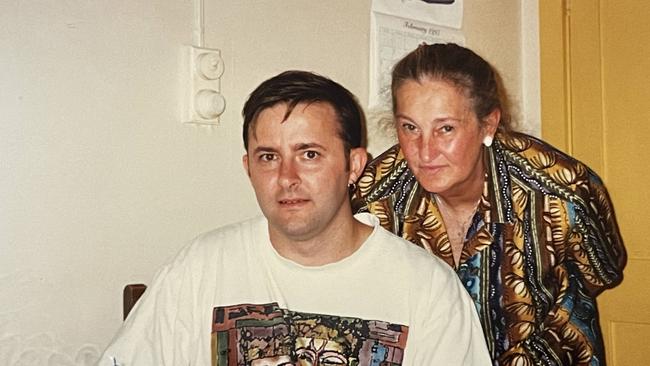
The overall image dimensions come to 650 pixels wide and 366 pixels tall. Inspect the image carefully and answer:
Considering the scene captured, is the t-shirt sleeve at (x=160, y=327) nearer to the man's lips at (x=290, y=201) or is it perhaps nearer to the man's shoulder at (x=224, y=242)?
the man's shoulder at (x=224, y=242)

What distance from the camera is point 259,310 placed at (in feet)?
4.27

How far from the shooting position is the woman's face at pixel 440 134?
149 cm

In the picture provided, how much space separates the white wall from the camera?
1.28 m

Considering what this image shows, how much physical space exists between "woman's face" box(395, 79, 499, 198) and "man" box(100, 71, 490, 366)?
0.60 ft

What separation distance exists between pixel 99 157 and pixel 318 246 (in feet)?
1.36

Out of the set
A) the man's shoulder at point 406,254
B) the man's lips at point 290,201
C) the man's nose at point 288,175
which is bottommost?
the man's shoulder at point 406,254

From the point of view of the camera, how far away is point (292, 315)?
1.30 m

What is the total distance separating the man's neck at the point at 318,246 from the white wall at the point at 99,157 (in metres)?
0.24

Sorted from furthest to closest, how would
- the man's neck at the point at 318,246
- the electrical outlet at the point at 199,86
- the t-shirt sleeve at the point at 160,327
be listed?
the electrical outlet at the point at 199,86 → the man's neck at the point at 318,246 → the t-shirt sleeve at the point at 160,327

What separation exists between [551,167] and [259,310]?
67 cm

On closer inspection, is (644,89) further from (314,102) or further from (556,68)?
(314,102)

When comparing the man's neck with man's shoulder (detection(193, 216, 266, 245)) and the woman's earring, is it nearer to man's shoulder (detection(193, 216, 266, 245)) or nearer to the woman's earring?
man's shoulder (detection(193, 216, 266, 245))

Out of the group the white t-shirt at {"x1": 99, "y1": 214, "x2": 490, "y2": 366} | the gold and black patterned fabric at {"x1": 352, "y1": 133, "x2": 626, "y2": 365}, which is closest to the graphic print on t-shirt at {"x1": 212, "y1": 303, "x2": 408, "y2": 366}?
the white t-shirt at {"x1": 99, "y1": 214, "x2": 490, "y2": 366}

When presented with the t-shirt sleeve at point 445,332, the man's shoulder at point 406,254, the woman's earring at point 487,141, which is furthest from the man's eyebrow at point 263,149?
the woman's earring at point 487,141
